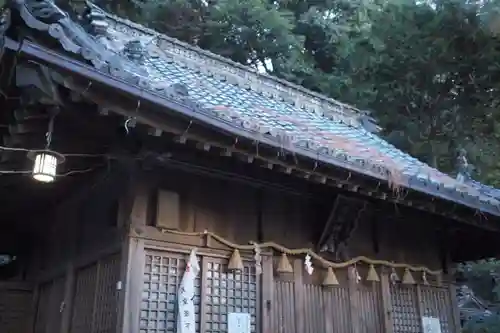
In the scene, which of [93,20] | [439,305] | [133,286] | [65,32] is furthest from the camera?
[439,305]

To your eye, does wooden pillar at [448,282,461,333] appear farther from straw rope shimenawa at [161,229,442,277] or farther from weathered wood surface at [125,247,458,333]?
straw rope shimenawa at [161,229,442,277]

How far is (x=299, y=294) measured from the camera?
19.7ft

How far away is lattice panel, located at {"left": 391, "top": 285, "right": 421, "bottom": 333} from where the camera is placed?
6.75 metres

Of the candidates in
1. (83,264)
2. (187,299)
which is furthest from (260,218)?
(83,264)

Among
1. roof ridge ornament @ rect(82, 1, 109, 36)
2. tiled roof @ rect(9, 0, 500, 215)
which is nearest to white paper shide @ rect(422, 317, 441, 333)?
tiled roof @ rect(9, 0, 500, 215)

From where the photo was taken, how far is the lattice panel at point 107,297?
4992 mm

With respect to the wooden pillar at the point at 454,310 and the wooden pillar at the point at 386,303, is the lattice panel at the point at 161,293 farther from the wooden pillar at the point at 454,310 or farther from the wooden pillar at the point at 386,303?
the wooden pillar at the point at 454,310

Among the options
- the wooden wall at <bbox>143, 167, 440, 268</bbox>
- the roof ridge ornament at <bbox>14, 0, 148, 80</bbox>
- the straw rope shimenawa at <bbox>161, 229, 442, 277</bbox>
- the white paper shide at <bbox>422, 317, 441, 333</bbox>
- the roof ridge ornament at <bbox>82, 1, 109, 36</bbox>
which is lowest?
the white paper shide at <bbox>422, 317, 441, 333</bbox>

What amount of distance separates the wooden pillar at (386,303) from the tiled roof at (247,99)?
1.37 meters

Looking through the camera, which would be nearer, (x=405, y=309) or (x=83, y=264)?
(x=83, y=264)

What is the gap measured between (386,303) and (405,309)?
1.33 ft

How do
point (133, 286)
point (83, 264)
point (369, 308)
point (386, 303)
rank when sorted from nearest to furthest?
point (133, 286), point (83, 264), point (369, 308), point (386, 303)

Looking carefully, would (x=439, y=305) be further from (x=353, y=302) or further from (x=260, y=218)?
(x=260, y=218)

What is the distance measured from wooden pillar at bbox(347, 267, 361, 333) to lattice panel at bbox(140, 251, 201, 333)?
2.08 meters
